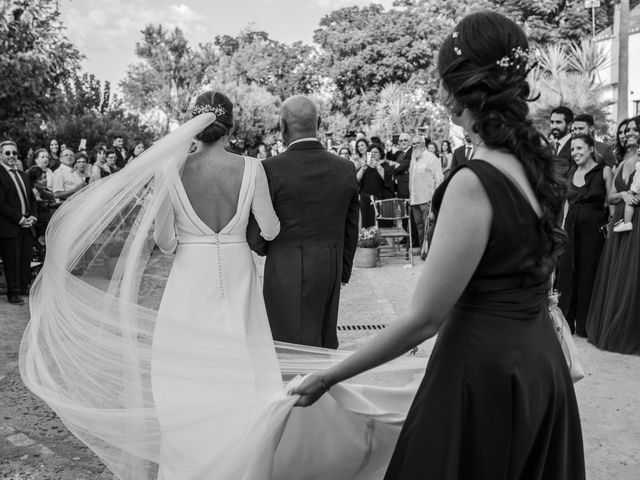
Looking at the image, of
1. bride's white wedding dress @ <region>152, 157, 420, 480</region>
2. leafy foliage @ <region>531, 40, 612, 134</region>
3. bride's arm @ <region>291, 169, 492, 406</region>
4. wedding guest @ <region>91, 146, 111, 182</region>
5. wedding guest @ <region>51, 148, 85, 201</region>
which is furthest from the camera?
leafy foliage @ <region>531, 40, 612, 134</region>

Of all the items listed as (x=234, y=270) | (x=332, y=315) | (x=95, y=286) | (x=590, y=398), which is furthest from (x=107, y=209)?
(x=590, y=398)

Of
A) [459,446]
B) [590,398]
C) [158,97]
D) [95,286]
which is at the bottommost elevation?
[590,398]

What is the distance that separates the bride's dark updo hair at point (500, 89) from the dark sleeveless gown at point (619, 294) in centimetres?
506

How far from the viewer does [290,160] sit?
4.50 metres

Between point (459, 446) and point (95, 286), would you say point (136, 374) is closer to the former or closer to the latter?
point (95, 286)

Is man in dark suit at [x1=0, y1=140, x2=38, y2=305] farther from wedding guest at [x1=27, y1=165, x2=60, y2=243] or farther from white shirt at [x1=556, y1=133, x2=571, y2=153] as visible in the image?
white shirt at [x1=556, y1=133, x2=571, y2=153]

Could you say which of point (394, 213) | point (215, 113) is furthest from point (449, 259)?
point (394, 213)

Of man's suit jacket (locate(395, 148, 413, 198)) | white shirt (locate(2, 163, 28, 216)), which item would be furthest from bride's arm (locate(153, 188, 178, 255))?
man's suit jacket (locate(395, 148, 413, 198))

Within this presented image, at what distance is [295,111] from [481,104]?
2.81 meters

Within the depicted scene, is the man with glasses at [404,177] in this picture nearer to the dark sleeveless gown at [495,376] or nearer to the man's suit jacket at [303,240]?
the man's suit jacket at [303,240]

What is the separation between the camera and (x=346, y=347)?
6.49 metres

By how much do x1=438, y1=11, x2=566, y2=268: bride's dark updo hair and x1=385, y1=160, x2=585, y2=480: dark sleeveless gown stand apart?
3.6 inches

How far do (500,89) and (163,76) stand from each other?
57.2 metres

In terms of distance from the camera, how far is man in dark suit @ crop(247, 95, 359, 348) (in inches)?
177
